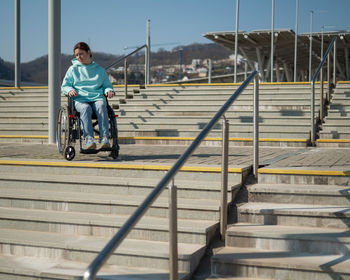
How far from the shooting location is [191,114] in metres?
9.91

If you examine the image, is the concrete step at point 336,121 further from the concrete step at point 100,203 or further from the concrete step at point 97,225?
the concrete step at point 97,225

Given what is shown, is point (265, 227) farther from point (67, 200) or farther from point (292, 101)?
point (292, 101)

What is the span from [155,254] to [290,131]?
521 centimetres

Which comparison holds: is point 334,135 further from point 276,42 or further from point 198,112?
point 276,42

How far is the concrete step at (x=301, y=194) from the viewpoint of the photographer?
13.1 feet

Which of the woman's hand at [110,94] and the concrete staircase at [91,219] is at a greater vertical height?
the woman's hand at [110,94]

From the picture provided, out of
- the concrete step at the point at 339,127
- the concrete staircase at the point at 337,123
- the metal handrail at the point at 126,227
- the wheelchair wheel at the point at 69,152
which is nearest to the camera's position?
the metal handrail at the point at 126,227

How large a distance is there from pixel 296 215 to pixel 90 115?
9.57 ft

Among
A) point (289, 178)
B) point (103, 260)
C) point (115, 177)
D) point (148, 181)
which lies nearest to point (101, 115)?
point (115, 177)

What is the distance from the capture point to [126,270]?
3.49m

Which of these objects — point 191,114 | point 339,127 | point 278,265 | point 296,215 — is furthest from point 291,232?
point 191,114

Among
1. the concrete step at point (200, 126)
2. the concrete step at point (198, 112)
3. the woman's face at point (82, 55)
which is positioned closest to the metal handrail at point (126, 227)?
the woman's face at point (82, 55)

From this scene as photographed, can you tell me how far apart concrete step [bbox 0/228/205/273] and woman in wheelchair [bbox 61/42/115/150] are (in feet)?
5.92

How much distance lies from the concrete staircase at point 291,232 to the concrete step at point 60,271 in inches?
19.6
